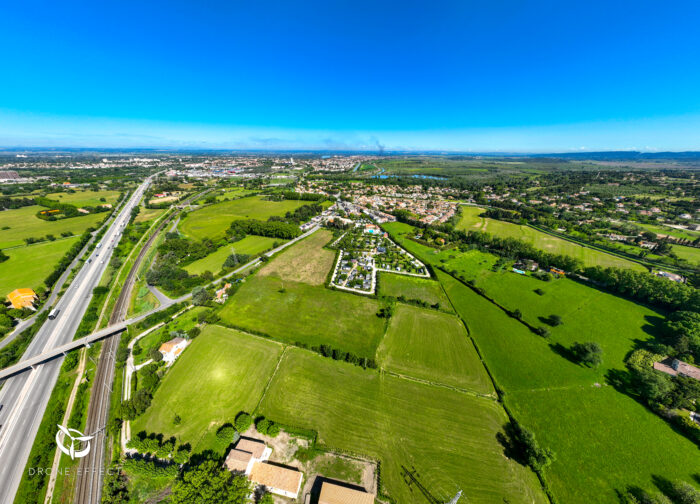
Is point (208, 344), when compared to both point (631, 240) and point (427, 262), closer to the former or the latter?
point (427, 262)

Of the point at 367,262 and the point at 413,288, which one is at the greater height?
the point at 367,262

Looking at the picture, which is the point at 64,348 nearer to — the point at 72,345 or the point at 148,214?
the point at 72,345

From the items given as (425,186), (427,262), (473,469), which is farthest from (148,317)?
(425,186)

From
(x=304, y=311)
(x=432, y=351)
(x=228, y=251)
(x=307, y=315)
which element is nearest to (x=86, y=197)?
(x=228, y=251)

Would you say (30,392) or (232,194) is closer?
(30,392)

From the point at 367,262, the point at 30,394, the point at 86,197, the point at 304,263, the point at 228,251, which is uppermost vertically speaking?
the point at 86,197

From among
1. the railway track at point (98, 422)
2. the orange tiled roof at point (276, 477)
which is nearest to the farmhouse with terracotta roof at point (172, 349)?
the railway track at point (98, 422)
